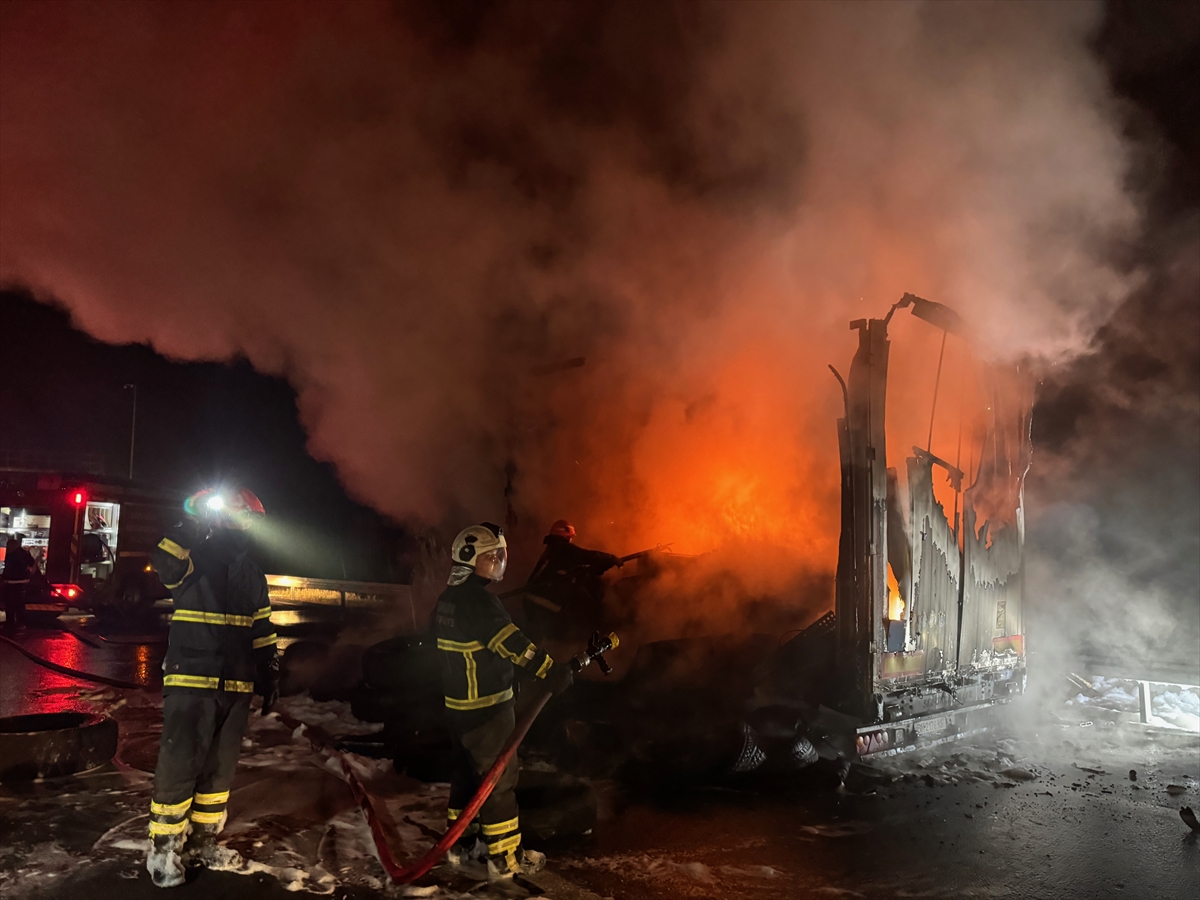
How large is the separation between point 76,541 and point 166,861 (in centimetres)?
1222

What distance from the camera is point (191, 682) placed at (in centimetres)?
322

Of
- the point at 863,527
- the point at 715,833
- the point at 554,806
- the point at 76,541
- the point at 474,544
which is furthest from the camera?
the point at 76,541

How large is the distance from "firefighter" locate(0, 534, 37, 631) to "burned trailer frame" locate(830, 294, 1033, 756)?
12033 mm

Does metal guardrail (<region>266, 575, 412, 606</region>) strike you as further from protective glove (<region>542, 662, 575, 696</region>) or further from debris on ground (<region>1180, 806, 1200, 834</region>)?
debris on ground (<region>1180, 806, 1200, 834</region>)

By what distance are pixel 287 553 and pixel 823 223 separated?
634 inches

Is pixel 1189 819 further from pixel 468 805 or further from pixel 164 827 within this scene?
pixel 164 827

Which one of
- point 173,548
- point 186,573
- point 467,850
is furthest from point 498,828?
point 173,548

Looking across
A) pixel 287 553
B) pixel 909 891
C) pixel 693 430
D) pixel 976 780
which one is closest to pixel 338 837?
pixel 909 891

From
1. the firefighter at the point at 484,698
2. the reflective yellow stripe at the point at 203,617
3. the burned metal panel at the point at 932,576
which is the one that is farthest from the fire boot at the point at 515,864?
the burned metal panel at the point at 932,576

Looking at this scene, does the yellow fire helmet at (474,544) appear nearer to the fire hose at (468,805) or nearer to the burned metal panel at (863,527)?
the fire hose at (468,805)

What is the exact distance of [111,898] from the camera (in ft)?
9.87

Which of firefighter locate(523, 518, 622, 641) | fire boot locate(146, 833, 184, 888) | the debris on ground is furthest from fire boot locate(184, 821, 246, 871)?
the debris on ground

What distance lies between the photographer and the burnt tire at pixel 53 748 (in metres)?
4.31

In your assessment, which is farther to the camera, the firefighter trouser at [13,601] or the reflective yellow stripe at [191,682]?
the firefighter trouser at [13,601]
